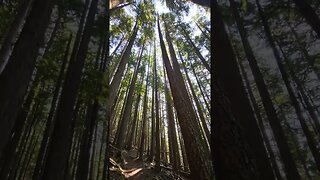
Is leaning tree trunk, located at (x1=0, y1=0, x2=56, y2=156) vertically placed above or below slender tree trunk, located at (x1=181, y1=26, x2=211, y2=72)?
below

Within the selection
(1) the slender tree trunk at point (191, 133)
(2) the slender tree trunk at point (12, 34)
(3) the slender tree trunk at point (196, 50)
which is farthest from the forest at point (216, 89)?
(3) the slender tree trunk at point (196, 50)

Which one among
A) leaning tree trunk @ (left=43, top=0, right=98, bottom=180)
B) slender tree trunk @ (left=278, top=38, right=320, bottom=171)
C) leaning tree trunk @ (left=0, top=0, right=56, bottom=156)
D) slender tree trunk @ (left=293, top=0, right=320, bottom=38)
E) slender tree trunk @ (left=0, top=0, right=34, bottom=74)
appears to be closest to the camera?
leaning tree trunk @ (left=0, top=0, right=56, bottom=156)

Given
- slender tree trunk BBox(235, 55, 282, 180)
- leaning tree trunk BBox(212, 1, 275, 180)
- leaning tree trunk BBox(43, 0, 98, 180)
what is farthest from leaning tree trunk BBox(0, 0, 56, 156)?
slender tree trunk BBox(235, 55, 282, 180)

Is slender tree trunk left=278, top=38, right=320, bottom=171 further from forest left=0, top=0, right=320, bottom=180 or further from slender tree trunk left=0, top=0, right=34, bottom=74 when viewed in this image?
slender tree trunk left=0, top=0, right=34, bottom=74

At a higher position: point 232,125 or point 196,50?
point 196,50

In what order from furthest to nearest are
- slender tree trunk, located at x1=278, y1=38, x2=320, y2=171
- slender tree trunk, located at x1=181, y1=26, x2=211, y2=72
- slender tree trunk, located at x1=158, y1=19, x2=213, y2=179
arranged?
slender tree trunk, located at x1=181, y1=26, x2=211, y2=72 → slender tree trunk, located at x1=158, y1=19, x2=213, y2=179 → slender tree trunk, located at x1=278, y1=38, x2=320, y2=171

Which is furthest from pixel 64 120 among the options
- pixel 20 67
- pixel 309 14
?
pixel 309 14

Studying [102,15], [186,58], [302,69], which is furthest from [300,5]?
[186,58]

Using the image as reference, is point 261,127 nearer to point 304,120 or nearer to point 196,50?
point 304,120


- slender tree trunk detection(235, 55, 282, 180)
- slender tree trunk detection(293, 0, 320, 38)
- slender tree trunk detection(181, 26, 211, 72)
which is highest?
slender tree trunk detection(181, 26, 211, 72)

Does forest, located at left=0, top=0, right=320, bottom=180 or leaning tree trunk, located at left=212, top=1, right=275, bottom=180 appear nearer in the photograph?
forest, located at left=0, top=0, right=320, bottom=180

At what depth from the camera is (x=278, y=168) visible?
260 centimetres

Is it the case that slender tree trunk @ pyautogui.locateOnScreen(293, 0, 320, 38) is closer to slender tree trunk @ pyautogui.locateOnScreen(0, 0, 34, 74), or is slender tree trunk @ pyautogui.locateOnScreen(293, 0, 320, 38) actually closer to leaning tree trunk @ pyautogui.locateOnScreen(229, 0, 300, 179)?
leaning tree trunk @ pyautogui.locateOnScreen(229, 0, 300, 179)

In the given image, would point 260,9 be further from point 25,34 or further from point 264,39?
point 25,34
